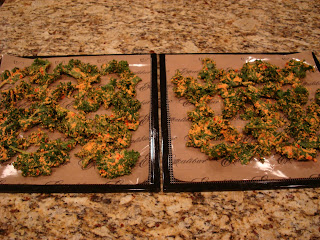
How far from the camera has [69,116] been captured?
101 centimetres

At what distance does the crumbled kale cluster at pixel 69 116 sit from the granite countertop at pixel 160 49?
12cm

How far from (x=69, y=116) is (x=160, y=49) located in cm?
56

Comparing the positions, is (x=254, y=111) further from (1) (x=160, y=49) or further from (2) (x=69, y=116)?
(2) (x=69, y=116)

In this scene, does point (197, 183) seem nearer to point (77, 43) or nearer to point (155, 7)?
point (77, 43)

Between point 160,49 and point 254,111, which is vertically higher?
point 160,49

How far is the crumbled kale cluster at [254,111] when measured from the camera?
94 centimetres

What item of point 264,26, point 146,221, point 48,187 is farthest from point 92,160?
point 264,26

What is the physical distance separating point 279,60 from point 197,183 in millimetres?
721

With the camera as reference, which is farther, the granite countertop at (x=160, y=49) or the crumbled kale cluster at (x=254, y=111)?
the crumbled kale cluster at (x=254, y=111)

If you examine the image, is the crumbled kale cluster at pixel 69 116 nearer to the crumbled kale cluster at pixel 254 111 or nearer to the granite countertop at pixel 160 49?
the granite countertop at pixel 160 49

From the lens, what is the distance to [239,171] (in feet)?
2.96

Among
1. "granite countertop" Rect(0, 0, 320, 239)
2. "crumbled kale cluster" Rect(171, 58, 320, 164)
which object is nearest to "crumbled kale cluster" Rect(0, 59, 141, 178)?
"granite countertop" Rect(0, 0, 320, 239)

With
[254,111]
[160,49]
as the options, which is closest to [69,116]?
[160,49]

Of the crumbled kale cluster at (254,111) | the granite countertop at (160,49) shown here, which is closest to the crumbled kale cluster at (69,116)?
the granite countertop at (160,49)
